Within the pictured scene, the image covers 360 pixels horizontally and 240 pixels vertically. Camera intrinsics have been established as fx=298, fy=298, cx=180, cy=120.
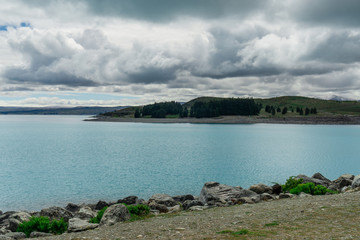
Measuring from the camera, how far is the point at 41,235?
44.3 ft

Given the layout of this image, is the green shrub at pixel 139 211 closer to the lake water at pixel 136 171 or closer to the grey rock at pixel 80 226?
the grey rock at pixel 80 226

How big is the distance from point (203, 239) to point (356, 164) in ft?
157

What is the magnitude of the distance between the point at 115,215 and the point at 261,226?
285 inches

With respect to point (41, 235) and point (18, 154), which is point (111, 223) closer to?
point (41, 235)

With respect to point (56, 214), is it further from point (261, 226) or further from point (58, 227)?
point (261, 226)

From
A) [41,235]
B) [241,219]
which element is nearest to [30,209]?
[41,235]

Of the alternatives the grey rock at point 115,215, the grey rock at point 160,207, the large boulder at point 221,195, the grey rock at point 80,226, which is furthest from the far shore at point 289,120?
the grey rock at point 80,226

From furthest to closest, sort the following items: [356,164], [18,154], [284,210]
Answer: [18,154], [356,164], [284,210]

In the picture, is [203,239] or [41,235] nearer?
[203,239]

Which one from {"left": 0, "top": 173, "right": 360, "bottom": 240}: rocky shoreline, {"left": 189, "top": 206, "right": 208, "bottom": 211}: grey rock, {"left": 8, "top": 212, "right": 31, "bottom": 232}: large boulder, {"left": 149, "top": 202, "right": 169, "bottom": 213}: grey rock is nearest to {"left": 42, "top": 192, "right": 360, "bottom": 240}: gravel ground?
{"left": 0, "top": 173, "right": 360, "bottom": 240}: rocky shoreline

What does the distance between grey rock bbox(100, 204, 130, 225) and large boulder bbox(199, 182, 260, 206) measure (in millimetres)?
6286

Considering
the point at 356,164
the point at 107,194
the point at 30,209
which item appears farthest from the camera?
the point at 356,164

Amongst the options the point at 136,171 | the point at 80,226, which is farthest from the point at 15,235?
the point at 136,171

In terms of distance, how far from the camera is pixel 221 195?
21125mm
